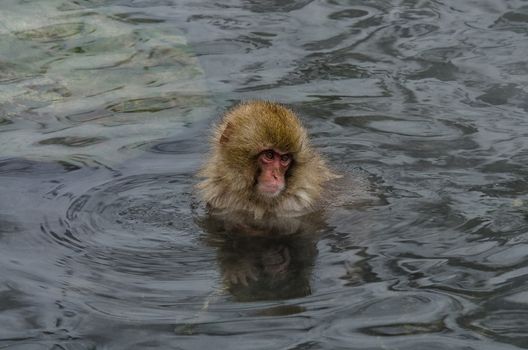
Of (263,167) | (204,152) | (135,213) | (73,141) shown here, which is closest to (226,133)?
(263,167)

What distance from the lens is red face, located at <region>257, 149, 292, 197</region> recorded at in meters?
6.49

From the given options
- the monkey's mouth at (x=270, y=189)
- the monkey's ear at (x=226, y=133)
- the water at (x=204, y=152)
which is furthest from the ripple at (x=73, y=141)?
the monkey's mouth at (x=270, y=189)

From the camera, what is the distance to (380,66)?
9.06 metres

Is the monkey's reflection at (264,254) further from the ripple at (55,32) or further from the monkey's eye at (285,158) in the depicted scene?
the ripple at (55,32)

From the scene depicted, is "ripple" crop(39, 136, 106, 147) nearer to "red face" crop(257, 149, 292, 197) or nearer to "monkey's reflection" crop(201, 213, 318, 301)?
"monkey's reflection" crop(201, 213, 318, 301)

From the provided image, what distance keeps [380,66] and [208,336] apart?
14.6ft

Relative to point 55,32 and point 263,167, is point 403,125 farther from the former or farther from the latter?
point 55,32

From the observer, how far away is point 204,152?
299 inches

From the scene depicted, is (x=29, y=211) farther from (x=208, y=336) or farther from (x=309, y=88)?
(x=309, y=88)

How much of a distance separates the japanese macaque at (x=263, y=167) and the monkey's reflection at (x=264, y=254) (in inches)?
3.8

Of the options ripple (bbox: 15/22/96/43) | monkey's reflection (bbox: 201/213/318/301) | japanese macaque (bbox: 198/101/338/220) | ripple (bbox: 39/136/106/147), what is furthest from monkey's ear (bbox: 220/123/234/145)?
ripple (bbox: 15/22/96/43)

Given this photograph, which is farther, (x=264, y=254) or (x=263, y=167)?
(x=263, y=167)

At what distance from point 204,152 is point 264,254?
1.57 metres

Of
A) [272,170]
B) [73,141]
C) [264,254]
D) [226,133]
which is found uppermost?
[226,133]
